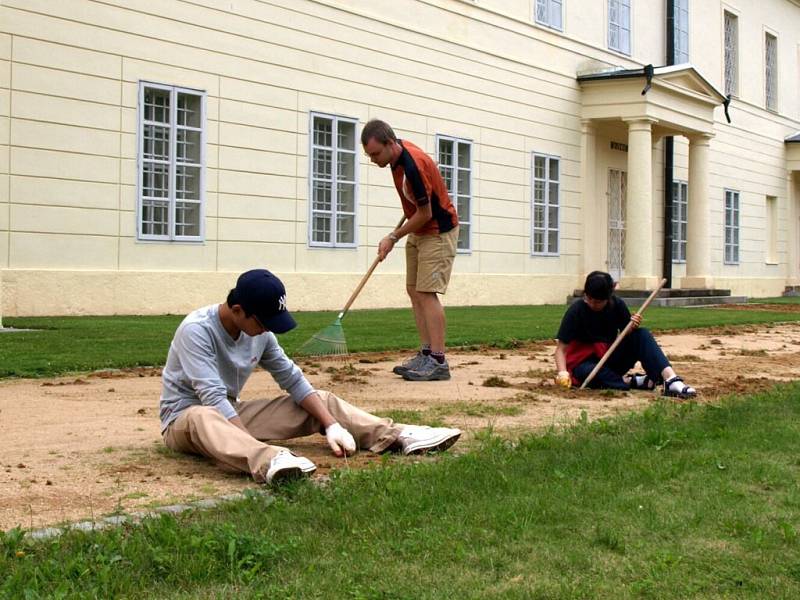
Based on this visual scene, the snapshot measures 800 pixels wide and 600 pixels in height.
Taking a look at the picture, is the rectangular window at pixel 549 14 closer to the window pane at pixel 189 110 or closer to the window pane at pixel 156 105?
the window pane at pixel 189 110

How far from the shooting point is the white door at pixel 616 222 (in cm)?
2655

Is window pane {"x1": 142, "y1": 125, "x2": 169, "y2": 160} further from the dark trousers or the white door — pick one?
the white door

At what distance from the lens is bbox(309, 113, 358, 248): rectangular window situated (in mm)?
18516

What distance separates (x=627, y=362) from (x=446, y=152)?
1410 centimetres

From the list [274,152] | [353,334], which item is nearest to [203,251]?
[274,152]

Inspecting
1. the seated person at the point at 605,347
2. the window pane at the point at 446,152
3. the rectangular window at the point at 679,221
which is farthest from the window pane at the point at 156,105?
the rectangular window at the point at 679,221

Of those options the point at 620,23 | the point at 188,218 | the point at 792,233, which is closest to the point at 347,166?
the point at 188,218

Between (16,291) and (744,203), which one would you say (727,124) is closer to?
(744,203)

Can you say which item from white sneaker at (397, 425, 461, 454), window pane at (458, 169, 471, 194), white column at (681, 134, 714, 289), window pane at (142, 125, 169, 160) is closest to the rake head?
white sneaker at (397, 425, 461, 454)

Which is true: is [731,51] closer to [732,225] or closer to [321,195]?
[732,225]

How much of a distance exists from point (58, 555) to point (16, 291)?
11.5m

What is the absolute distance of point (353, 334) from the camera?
41.1 feet

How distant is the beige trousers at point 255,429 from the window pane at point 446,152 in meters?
16.3

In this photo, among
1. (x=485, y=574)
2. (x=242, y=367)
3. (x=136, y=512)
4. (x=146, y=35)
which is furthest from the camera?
(x=146, y=35)
